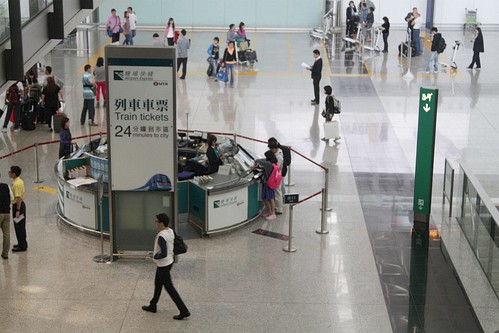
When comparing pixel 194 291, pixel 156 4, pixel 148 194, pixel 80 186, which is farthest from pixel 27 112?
pixel 156 4

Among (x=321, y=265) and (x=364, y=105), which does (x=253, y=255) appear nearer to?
(x=321, y=265)

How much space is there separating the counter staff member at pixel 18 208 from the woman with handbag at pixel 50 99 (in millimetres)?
8061

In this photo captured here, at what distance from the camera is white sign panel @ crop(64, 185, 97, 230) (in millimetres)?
14484

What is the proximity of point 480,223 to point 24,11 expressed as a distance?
283 inches

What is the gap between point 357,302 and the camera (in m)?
12.3

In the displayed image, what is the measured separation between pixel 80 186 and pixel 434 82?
53.4ft

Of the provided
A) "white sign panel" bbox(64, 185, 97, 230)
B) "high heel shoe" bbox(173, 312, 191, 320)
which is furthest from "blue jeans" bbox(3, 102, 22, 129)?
"high heel shoe" bbox(173, 312, 191, 320)

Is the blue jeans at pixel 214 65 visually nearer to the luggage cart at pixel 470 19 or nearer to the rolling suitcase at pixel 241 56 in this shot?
the rolling suitcase at pixel 241 56

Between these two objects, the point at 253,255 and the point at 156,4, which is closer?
the point at 253,255

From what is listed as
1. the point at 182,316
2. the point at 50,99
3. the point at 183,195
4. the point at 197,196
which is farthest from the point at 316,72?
the point at 182,316

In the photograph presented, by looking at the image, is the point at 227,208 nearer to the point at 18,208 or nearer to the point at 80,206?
the point at 80,206

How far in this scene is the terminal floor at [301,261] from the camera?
11758 millimetres

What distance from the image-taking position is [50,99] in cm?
2156

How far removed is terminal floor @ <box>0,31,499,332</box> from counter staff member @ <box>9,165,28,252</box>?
211mm
